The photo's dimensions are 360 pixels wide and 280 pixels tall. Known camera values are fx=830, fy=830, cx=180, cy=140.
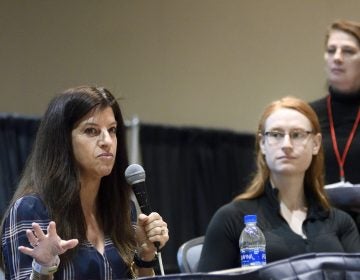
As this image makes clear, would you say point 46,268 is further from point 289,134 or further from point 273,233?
point 289,134

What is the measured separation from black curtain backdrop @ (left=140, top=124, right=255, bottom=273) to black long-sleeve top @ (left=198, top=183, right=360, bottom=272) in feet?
6.17

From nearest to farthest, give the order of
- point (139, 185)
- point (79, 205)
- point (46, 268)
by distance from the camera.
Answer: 1. point (46, 268)
2. point (139, 185)
3. point (79, 205)

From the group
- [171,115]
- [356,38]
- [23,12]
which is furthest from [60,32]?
[356,38]

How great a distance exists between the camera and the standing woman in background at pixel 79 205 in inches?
91.1

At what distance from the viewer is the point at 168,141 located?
5.19m

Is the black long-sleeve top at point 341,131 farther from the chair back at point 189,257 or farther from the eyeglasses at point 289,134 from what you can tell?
the chair back at point 189,257

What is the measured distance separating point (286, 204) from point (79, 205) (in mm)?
1031

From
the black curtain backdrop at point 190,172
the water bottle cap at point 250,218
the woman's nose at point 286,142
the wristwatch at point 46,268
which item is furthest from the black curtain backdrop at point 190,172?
the wristwatch at point 46,268

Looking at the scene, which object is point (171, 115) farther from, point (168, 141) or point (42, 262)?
point (42, 262)

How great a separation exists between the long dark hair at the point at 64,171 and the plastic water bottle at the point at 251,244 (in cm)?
44

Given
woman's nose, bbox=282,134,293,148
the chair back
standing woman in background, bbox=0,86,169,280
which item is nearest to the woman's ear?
woman's nose, bbox=282,134,293,148

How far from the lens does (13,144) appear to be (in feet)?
15.0

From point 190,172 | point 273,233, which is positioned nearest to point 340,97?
point 273,233

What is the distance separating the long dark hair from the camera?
2373 mm
